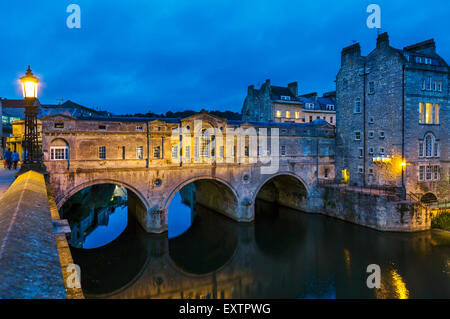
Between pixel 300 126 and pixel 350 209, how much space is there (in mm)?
10376

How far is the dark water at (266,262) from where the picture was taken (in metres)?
17.2

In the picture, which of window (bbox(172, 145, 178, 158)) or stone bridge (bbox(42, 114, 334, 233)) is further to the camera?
window (bbox(172, 145, 178, 158))

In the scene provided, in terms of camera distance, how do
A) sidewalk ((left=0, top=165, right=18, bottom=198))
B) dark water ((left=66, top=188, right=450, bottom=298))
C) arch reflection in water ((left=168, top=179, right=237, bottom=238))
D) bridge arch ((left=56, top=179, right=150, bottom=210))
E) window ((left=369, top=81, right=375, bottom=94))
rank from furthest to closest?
window ((left=369, top=81, right=375, bottom=94)), arch reflection in water ((left=168, top=179, right=237, bottom=238)), bridge arch ((left=56, top=179, right=150, bottom=210)), dark water ((left=66, top=188, right=450, bottom=298)), sidewalk ((left=0, top=165, right=18, bottom=198))

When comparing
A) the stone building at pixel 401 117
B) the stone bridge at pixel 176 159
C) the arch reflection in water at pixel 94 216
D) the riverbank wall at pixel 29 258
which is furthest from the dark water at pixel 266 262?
the riverbank wall at pixel 29 258

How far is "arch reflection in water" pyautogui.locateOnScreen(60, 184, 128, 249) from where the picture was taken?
25.8 metres

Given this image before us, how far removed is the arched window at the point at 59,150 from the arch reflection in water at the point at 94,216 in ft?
15.8

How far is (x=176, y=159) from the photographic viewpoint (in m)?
25.8

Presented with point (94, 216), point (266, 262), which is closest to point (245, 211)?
point (266, 262)

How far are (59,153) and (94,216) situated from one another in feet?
44.5

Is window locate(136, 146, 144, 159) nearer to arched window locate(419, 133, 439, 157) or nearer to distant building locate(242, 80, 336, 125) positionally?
distant building locate(242, 80, 336, 125)

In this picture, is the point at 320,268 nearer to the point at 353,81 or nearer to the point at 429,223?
the point at 429,223

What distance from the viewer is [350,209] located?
1106 inches

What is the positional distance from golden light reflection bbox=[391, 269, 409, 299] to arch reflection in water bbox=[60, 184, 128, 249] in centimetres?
2166

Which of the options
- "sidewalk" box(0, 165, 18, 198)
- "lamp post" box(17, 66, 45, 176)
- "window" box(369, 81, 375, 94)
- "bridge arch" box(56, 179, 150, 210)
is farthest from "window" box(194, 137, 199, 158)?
"window" box(369, 81, 375, 94)
